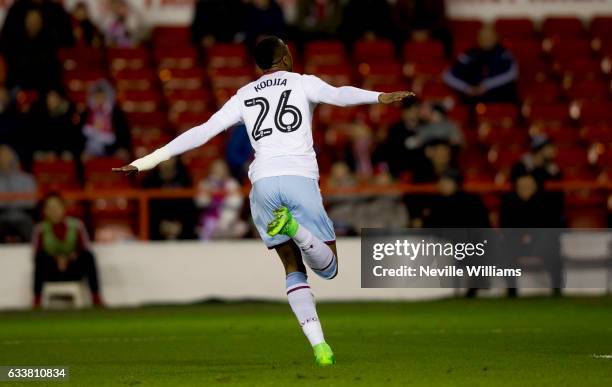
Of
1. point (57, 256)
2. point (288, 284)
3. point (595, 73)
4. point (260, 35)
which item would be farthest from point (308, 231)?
point (595, 73)

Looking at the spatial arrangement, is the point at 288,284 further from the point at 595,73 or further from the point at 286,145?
the point at 595,73

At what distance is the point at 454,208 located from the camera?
16922mm

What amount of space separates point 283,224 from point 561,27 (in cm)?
1390

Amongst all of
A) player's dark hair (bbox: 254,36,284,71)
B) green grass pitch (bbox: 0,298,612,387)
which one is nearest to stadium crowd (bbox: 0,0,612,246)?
green grass pitch (bbox: 0,298,612,387)

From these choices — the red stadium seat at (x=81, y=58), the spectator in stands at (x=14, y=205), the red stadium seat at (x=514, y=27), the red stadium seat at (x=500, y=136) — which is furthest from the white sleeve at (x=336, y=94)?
the red stadium seat at (x=514, y=27)

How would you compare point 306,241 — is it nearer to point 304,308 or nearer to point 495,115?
point 304,308

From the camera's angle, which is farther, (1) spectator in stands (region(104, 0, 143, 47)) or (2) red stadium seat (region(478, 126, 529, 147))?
(1) spectator in stands (region(104, 0, 143, 47))

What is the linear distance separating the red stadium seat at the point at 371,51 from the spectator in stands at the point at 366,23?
20 centimetres

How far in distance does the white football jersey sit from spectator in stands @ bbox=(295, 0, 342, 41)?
12.0m

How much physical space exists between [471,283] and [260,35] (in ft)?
17.1

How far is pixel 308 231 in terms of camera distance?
8.92 m

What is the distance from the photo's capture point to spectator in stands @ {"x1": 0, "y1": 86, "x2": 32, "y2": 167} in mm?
18281

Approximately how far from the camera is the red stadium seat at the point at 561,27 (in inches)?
854

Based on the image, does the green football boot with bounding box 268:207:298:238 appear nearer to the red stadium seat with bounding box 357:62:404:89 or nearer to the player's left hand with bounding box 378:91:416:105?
the player's left hand with bounding box 378:91:416:105
